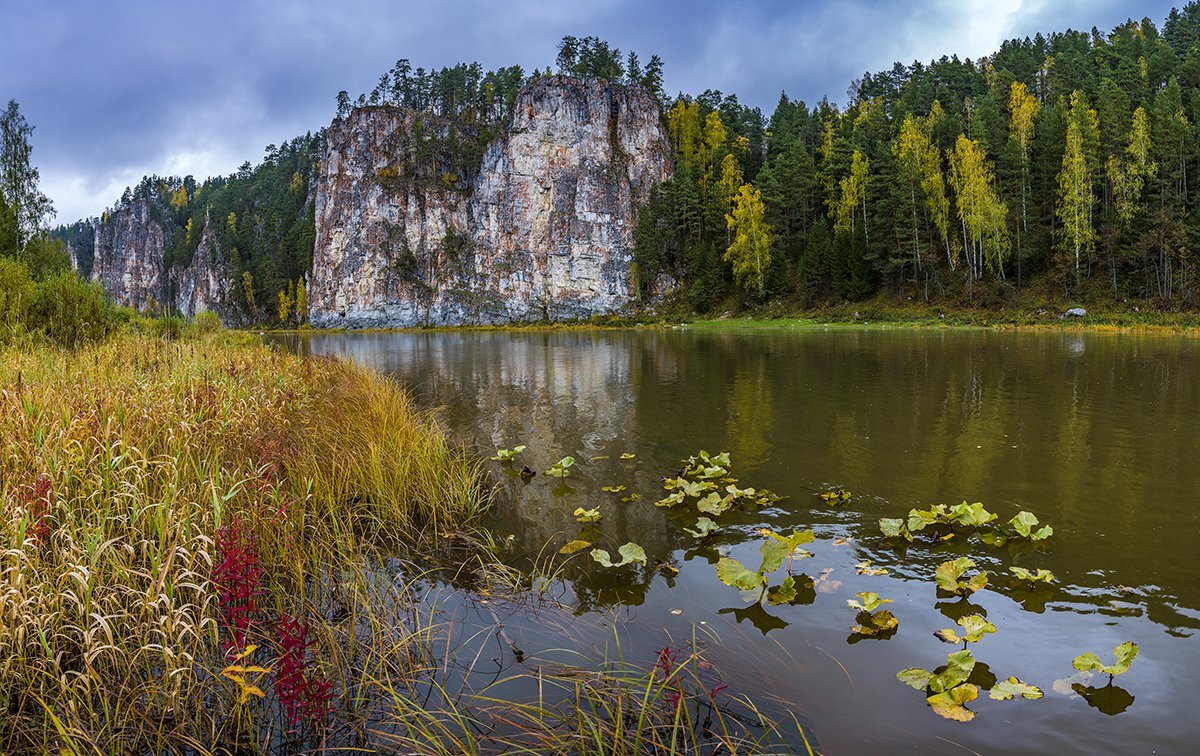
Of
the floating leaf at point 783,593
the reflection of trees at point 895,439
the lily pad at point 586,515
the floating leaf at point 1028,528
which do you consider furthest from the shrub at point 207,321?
the floating leaf at point 1028,528

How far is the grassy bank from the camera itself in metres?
3.05

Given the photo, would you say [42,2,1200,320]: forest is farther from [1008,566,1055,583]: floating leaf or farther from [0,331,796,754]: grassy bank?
[0,331,796,754]: grassy bank

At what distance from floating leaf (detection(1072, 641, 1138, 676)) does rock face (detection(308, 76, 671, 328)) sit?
79.5 meters

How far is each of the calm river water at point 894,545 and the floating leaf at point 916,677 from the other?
0.25 feet

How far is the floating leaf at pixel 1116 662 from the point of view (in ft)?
11.6

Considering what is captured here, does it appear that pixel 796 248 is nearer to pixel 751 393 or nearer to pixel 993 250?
pixel 993 250

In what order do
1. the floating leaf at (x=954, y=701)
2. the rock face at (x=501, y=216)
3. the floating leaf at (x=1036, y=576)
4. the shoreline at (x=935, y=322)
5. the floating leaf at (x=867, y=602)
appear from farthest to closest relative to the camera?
the rock face at (x=501, y=216)
the shoreline at (x=935, y=322)
the floating leaf at (x=1036, y=576)
the floating leaf at (x=867, y=602)
the floating leaf at (x=954, y=701)

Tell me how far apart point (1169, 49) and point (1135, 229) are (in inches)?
1652

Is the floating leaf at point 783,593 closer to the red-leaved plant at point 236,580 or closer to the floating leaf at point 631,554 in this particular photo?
the floating leaf at point 631,554

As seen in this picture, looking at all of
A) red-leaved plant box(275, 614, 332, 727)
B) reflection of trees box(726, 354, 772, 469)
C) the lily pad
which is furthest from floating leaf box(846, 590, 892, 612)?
reflection of trees box(726, 354, 772, 469)

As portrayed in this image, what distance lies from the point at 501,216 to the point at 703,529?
91.1 m

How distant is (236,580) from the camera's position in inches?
145

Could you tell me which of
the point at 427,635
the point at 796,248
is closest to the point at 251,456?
the point at 427,635

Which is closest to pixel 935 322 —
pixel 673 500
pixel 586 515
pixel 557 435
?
pixel 557 435
